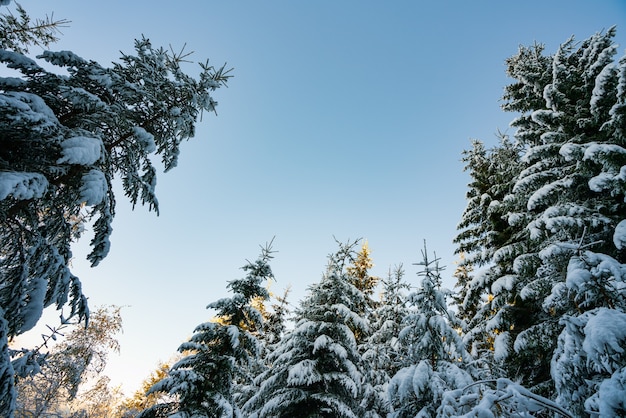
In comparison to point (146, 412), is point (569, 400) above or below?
above

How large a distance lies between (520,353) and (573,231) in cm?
411

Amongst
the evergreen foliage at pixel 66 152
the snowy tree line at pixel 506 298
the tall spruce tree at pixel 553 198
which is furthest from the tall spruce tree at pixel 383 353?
the evergreen foliage at pixel 66 152

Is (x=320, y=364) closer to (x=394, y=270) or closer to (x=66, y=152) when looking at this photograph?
(x=394, y=270)

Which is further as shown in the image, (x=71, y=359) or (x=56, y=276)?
(x=71, y=359)

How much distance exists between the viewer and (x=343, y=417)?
29.7ft

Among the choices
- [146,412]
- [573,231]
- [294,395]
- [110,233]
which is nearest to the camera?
[110,233]

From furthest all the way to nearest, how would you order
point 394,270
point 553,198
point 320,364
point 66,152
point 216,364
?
1. point 394,270
2. point 320,364
3. point 553,198
4. point 216,364
5. point 66,152

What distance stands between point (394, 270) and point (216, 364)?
1038 centimetres

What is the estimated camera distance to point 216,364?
346 inches

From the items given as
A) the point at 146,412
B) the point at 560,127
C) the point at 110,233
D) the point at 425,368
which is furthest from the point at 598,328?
the point at 560,127

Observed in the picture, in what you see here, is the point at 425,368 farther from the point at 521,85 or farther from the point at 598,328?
the point at 521,85

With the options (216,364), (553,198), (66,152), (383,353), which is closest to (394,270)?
(383,353)

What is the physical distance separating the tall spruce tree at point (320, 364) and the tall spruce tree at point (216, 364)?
1529 mm

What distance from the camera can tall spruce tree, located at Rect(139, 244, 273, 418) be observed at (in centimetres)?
794
